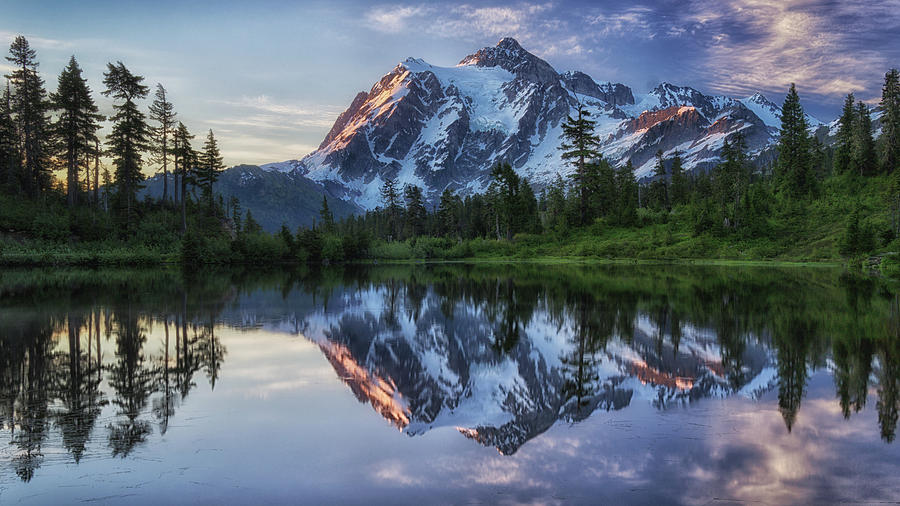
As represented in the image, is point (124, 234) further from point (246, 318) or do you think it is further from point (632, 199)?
point (632, 199)

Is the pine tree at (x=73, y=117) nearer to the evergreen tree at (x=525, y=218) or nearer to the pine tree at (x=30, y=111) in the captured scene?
the pine tree at (x=30, y=111)

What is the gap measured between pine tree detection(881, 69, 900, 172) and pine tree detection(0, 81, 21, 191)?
345 feet

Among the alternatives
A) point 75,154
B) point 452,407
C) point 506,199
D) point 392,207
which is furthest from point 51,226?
point 392,207

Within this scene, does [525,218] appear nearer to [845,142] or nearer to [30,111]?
[845,142]

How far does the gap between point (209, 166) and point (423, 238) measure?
3422 cm

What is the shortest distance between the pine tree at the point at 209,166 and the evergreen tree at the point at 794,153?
266ft

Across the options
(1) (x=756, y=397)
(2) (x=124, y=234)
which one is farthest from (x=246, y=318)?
(2) (x=124, y=234)

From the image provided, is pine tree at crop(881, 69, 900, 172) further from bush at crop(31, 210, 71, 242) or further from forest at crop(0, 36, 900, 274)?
bush at crop(31, 210, 71, 242)

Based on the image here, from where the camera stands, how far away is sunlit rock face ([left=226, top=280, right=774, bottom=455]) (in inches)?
406

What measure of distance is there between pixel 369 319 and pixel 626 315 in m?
10.0

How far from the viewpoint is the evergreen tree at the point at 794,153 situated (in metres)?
75.0

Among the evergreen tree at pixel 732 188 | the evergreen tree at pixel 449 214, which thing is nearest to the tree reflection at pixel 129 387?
the evergreen tree at pixel 732 188

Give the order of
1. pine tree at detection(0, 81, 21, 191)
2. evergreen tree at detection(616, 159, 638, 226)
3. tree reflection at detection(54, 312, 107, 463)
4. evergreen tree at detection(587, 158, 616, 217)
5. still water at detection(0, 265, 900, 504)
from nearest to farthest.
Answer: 1. still water at detection(0, 265, 900, 504)
2. tree reflection at detection(54, 312, 107, 463)
3. pine tree at detection(0, 81, 21, 191)
4. evergreen tree at detection(616, 159, 638, 226)
5. evergreen tree at detection(587, 158, 616, 217)

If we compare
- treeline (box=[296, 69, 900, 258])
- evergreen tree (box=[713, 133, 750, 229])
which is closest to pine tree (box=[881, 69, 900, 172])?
treeline (box=[296, 69, 900, 258])
